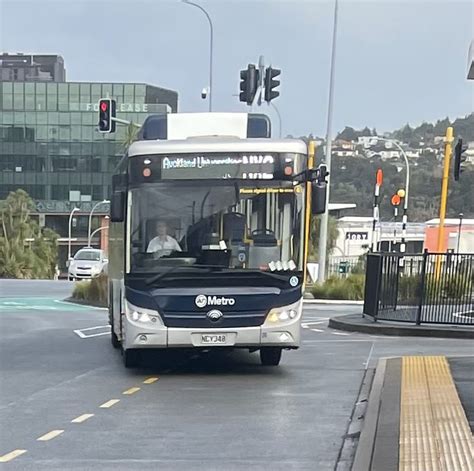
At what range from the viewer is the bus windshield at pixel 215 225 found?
39.8 feet

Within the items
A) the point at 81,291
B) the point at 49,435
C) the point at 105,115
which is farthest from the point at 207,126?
the point at 81,291

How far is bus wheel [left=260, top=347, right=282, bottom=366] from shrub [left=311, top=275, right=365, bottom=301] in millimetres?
17911

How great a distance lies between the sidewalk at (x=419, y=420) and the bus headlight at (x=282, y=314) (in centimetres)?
140

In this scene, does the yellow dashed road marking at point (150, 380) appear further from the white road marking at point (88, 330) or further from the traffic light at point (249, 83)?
the traffic light at point (249, 83)

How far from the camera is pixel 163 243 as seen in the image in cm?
1213

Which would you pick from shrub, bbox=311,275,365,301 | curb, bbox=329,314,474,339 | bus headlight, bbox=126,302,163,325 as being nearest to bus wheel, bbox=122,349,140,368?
bus headlight, bbox=126,302,163,325

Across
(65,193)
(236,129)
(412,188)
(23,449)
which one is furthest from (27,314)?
(65,193)

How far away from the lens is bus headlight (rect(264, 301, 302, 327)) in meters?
12.1

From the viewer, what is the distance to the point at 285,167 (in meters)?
12.4

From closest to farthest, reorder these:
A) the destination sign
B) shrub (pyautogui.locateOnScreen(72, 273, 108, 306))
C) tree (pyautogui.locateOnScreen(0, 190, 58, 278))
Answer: the destination sign
shrub (pyautogui.locateOnScreen(72, 273, 108, 306))
tree (pyautogui.locateOnScreen(0, 190, 58, 278))

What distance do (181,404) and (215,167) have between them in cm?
363

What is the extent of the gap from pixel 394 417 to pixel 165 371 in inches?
207

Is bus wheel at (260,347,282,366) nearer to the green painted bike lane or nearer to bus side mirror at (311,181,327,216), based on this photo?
bus side mirror at (311,181,327,216)

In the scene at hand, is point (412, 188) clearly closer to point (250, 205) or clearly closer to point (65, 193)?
point (65, 193)
